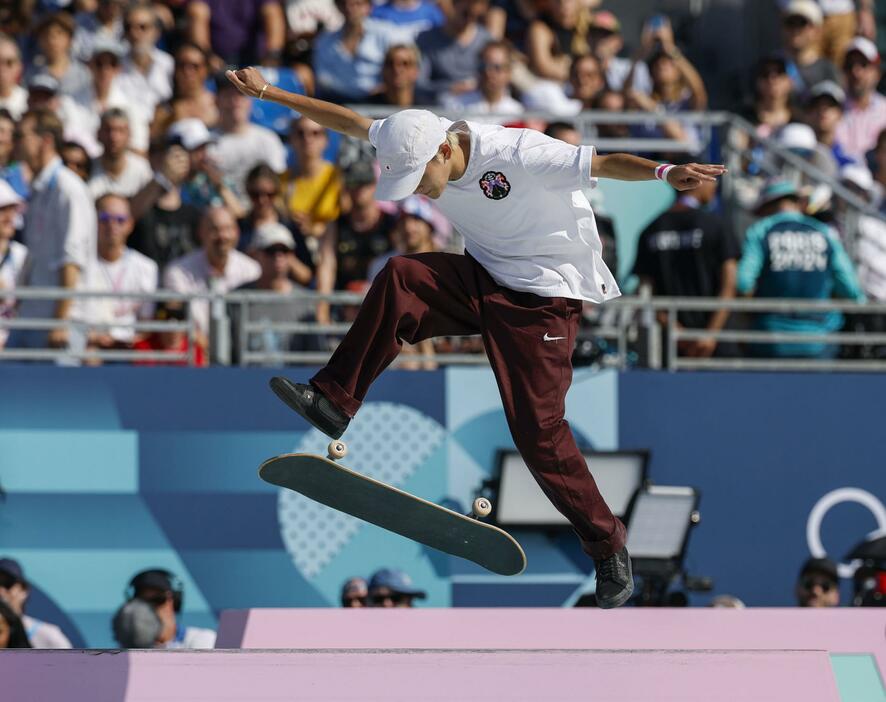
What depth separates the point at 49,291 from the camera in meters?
8.52

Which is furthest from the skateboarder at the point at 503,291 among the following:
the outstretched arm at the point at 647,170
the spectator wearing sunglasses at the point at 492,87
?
the spectator wearing sunglasses at the point at 492,87

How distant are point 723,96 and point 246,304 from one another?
5.78m

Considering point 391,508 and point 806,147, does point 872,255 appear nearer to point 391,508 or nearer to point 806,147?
point 806,147

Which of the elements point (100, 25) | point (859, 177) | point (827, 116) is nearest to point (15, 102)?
point (100, 25)

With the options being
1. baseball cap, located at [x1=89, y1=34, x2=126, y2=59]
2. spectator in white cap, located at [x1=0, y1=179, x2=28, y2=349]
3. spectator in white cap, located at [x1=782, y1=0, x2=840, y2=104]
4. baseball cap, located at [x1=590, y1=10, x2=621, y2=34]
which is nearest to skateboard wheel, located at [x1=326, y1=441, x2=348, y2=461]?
spectator in white cap, located at [x1=0, y1=179, x2=28, y2=349]

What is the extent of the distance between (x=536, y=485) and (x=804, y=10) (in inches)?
200

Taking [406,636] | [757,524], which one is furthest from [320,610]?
[757,524]

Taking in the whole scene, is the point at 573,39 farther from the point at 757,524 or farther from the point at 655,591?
the point at 655,591

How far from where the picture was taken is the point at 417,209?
9.45m

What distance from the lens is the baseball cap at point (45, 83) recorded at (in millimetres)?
10578

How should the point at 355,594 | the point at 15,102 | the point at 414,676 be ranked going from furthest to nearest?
1. the point at 15,102
2. the point at 355,594
3. the point at 414,676

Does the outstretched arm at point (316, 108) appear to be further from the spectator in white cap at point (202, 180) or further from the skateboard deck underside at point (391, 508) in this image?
the spectator in white cap at point (202, 180)

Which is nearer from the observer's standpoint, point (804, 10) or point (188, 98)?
point (188, 98)

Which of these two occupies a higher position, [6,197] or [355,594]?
[6,197]
